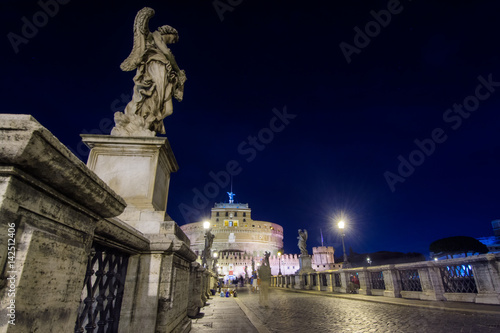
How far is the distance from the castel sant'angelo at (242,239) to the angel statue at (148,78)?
6076 cm

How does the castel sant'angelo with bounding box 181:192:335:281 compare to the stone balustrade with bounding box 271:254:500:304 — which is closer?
the stone balustrade with bounding box 271:254:500:304

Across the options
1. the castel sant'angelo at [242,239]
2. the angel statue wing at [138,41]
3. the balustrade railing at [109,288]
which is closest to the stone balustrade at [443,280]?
the balustrade railing at [109,288]

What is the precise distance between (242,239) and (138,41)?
247 ft

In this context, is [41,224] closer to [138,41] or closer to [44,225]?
[44,225]

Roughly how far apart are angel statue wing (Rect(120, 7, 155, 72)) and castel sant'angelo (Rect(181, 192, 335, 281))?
6116 centimetres

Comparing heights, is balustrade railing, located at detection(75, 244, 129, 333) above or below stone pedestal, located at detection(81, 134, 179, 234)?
below

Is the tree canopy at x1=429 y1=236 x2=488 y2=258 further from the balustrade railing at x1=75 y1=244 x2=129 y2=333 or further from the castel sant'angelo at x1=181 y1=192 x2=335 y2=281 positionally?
the balustrade railing at x1=75 y1=244 x2=129 y2=333

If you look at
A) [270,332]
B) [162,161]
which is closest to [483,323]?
[270,332]

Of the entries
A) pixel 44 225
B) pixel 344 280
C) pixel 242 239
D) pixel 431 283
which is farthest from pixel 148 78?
pixel 242 239

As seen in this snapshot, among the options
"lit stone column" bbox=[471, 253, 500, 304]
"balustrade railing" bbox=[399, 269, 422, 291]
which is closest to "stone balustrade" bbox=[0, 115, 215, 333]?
"lit stone column" bbox=[471, 253, 500, 304]

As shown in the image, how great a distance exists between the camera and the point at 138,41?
13.8 feet

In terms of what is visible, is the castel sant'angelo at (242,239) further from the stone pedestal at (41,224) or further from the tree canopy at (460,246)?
the stone pedestal at (41,224)

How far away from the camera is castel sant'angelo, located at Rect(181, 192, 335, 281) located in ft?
205

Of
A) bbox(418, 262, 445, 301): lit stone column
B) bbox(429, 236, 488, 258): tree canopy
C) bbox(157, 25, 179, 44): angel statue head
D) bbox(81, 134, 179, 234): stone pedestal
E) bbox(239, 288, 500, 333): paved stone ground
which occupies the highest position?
bbox(157, 25, 179, 44): angel statue head
